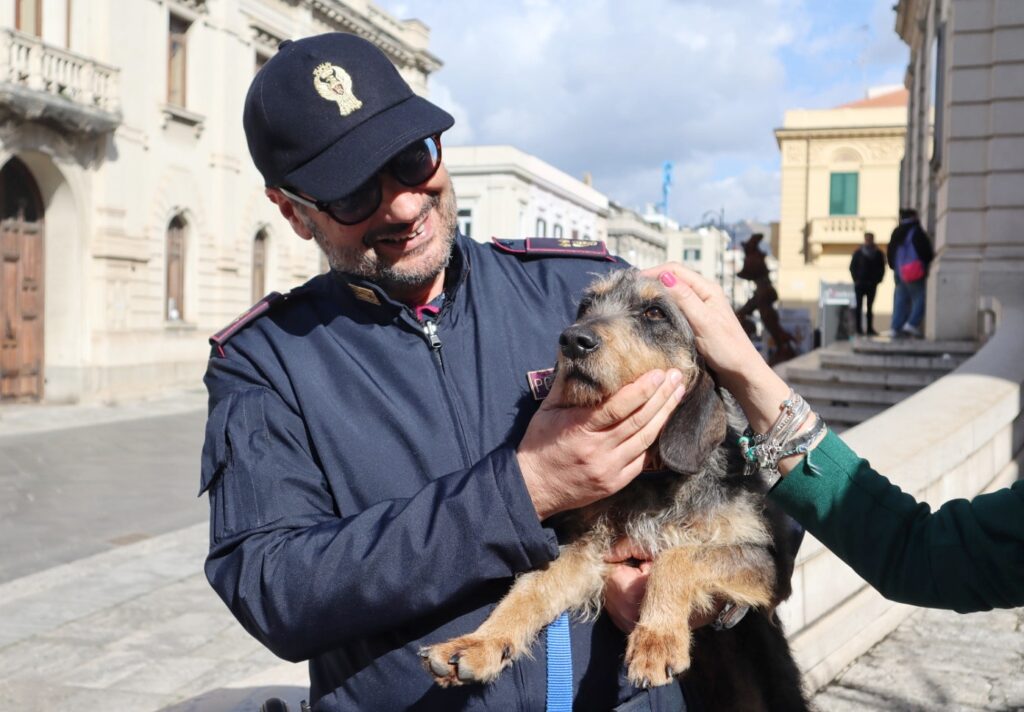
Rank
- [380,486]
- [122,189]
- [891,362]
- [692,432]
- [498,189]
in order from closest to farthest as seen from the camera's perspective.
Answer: [380,486] → [692,432] → [891,362] → [122,189] → [498,189]

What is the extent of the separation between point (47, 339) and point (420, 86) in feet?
71.1

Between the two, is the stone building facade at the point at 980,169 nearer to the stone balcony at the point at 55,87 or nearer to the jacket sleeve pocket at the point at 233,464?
the jacket sleeve pocket at the point at 233,464

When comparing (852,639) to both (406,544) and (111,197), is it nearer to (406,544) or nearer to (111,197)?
(406,544)

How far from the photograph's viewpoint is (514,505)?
199 centimetres

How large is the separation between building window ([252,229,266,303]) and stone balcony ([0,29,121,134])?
25.8 ft

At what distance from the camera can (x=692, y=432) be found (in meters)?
2.53

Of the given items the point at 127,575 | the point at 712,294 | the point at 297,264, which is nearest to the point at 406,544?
the point at 712,294

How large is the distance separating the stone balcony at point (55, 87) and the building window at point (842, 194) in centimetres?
4015

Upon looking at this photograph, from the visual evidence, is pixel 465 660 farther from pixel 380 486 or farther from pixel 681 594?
pixel 681 594

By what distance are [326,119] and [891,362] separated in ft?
42.1

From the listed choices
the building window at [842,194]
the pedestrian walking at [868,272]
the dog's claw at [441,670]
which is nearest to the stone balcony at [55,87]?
the pedestrian walking at [868,272]

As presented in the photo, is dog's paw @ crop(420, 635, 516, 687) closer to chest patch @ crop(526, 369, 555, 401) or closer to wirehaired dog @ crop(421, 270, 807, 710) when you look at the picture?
wirehaired dog @ crop(421, 270, 807, 710)

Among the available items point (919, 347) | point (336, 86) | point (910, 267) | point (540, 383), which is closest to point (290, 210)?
point (336, 86)

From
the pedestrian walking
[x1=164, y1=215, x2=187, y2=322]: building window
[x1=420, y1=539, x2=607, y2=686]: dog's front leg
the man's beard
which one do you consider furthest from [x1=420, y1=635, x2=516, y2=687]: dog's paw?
[x1=164, y1=215, x2=187, y2=322]: building window
